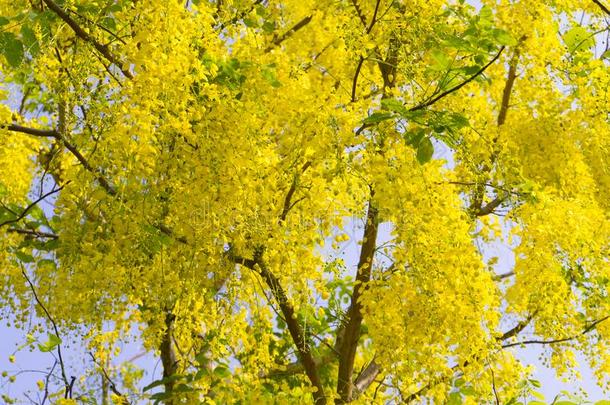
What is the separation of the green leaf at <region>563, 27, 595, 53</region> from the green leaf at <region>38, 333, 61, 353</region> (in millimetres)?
3307

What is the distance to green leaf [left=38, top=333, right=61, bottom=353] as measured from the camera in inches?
134

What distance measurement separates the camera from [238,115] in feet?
10.1

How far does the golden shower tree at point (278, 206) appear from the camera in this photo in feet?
9.74

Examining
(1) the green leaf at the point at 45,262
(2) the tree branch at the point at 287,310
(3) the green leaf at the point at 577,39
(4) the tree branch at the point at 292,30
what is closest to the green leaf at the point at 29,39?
(2) the tree branch at the point at 287,310

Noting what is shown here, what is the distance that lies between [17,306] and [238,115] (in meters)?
2.03

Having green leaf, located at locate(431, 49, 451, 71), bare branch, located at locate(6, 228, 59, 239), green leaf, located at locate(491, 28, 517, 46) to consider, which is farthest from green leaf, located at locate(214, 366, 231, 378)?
green leaf, located at locate(491, 28, 517, 46)

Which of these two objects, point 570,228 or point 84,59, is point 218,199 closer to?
point 84,59

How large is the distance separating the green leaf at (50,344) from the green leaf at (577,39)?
331 centimetres

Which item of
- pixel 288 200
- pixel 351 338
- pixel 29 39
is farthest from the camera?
pixel 351 338

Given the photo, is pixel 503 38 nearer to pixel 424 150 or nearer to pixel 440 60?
pixel 440 60

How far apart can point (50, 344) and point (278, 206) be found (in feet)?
3.76

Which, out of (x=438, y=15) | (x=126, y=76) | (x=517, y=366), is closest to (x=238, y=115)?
(x=126, y=76)

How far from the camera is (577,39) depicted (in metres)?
4.71

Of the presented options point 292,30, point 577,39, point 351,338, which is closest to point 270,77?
point 351,338
